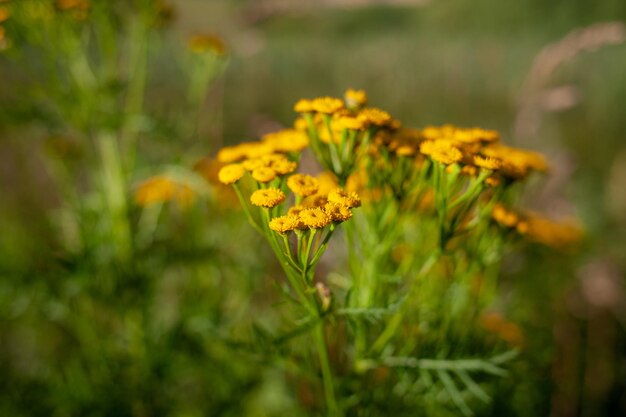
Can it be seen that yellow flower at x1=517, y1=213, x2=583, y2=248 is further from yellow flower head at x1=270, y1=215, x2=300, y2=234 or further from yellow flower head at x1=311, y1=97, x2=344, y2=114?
yellow flower head at x1=270, y1=215, x2=300, y2=234

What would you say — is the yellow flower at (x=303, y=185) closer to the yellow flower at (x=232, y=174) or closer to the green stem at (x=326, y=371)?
the yellow flower at (x=232, y=174)

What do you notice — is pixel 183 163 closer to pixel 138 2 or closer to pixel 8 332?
pixel 138 2

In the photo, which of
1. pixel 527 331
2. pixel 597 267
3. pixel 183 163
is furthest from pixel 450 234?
pixel 597 267

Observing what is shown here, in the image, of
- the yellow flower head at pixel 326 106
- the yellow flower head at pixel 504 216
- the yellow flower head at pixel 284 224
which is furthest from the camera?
the yellow flower head at pixel 504 216

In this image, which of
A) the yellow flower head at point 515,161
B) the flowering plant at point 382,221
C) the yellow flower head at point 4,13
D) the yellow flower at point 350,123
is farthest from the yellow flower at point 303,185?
the yellow flower head at point 4,13

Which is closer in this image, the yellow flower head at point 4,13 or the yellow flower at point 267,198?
the yellow flower at point 267,198

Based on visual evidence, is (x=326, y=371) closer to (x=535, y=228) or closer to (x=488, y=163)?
(x=488, y=163)
